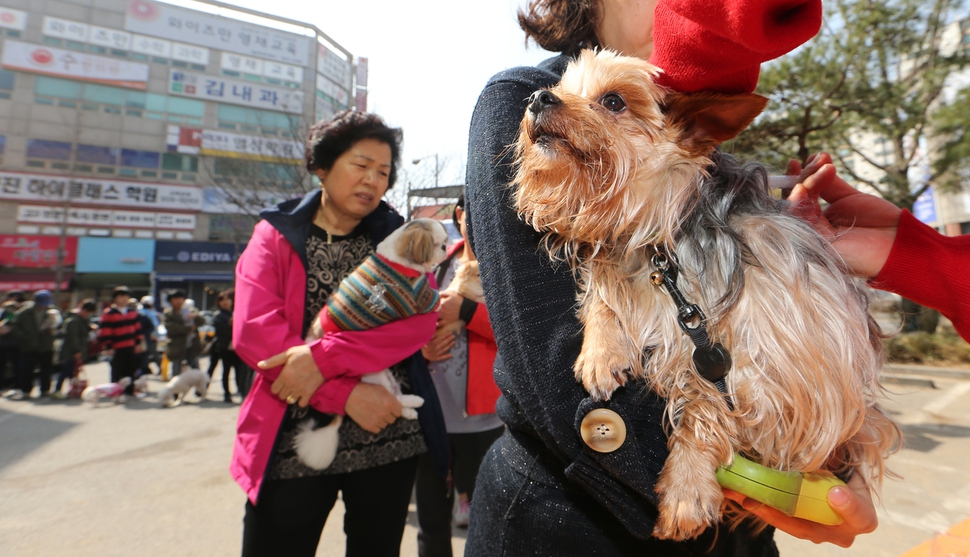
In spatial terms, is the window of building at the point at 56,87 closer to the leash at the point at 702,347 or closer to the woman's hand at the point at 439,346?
the woman's hand at the point at 439,346

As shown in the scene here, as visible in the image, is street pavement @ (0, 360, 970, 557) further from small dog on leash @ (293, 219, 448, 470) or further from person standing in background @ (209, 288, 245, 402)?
small dog on leash @ (293, 219, 448, 470)

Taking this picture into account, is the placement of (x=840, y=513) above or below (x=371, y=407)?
above

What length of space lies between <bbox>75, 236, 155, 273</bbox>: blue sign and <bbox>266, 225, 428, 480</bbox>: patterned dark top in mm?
38338

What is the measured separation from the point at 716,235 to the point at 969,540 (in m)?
1.10

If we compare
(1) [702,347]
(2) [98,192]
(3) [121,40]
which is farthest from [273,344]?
(3) [121,40]

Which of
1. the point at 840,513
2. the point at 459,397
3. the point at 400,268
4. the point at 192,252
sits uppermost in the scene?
the point at 192,252

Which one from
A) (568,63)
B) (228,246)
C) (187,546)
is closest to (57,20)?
(228,246)

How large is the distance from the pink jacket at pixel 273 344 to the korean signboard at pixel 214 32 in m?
42.3

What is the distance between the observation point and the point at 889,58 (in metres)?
12.4

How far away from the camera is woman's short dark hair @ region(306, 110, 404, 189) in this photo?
8.51 ft

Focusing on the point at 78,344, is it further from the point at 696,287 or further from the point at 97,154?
the point at 97,154

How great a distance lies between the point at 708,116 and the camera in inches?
43.9

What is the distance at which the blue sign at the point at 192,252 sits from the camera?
113ft

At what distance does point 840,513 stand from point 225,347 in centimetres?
1191
